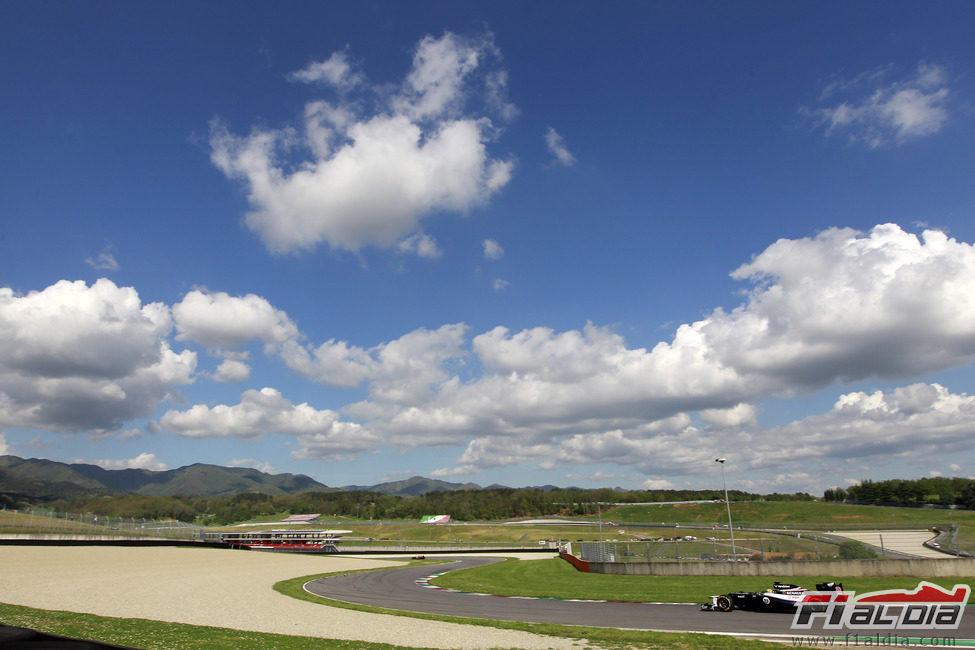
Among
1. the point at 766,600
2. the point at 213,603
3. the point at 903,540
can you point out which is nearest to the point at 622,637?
the point at 766,600

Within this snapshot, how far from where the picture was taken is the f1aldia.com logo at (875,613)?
1767cm

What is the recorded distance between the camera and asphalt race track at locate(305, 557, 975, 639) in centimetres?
1825

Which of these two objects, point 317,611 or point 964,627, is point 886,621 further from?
point 317,611

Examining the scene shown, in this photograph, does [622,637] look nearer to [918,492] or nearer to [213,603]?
[213,603]

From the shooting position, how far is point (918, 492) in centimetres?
15388

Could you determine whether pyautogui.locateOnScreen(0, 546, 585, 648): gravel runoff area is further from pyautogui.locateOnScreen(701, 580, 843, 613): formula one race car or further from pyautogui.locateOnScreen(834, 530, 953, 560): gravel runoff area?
pyautogui.locateOnScreen(834, 530, 953, 560): gravel runoff area

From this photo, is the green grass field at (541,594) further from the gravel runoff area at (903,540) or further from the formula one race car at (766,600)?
the formula one race car at (766,600)

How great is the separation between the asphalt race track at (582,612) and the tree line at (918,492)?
131 metres

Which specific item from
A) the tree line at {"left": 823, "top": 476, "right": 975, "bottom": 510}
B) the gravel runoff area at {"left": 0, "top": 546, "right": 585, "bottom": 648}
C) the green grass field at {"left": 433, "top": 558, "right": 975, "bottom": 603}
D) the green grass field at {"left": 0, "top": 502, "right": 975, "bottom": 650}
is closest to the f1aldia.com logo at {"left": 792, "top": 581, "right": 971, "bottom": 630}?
the green grass field at {"left": 0, "top": 502, "right": 975, "bottom": 650}

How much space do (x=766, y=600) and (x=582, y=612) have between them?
22.4 feet

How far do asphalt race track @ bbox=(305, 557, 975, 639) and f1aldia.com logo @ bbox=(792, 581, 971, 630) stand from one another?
491mm

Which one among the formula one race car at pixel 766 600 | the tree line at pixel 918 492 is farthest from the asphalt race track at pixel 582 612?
the tree line at pixel 918 492

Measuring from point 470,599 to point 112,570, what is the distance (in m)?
29.5

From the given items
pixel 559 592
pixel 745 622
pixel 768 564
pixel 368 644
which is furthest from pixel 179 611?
pixel 768 564
